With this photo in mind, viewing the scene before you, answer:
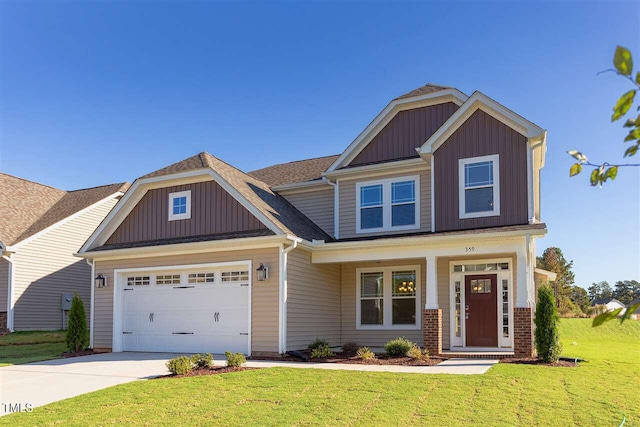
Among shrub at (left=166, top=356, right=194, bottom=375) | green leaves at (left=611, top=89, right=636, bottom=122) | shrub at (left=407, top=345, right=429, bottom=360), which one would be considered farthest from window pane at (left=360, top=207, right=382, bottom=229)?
green leaves at (left=611, top=89, right=636, bottom=122)

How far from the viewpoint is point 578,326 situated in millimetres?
25016

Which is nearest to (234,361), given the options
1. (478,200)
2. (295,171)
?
(478,200)

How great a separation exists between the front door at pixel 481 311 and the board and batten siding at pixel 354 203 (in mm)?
2043

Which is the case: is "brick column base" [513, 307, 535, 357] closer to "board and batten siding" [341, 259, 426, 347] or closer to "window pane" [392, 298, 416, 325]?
A: "board and batten siding" [341, 259, 426, 347]

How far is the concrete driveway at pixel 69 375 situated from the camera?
31.7 feet

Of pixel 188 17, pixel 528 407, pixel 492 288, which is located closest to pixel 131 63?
pixel 188 17

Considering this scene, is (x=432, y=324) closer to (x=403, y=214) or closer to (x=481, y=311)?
(x=481, y=311)

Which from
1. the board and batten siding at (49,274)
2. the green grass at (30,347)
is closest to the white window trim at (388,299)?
the green grass at (30,347)

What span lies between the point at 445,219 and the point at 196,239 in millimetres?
6946

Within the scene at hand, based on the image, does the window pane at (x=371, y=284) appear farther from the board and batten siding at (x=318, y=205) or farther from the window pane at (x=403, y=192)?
the window pane at (x=403, y=192)

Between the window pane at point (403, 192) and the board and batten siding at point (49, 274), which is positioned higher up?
the window pane at point (403, 192)

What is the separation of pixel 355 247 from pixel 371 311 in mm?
2711

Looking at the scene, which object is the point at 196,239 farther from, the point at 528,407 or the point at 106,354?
the point at 528,407

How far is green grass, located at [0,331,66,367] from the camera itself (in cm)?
1509
